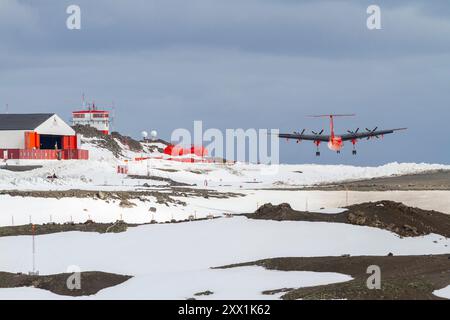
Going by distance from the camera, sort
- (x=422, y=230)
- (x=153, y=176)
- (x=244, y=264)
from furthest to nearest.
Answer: (x=153, y=176), (x=422, y=230), (x=244, y=264)

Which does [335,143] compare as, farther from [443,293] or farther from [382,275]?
[443,293]

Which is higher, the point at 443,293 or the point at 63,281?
the point at 443,293

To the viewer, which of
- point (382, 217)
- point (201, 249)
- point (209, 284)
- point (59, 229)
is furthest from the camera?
point (382, 217)

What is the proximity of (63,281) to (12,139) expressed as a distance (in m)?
72.4

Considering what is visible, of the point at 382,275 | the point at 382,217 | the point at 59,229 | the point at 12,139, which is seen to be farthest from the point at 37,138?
the point at 382,275

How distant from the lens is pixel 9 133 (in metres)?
98.1

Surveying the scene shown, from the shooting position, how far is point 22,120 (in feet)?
337

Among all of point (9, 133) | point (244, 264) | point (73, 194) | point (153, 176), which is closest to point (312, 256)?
point (244, 264)

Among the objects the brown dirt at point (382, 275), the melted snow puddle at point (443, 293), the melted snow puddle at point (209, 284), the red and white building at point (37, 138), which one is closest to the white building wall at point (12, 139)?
the red and white building at point (37, 138)

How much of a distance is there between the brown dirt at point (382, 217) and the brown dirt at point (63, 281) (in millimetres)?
14150

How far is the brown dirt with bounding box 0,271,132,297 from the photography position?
28.2 meters
